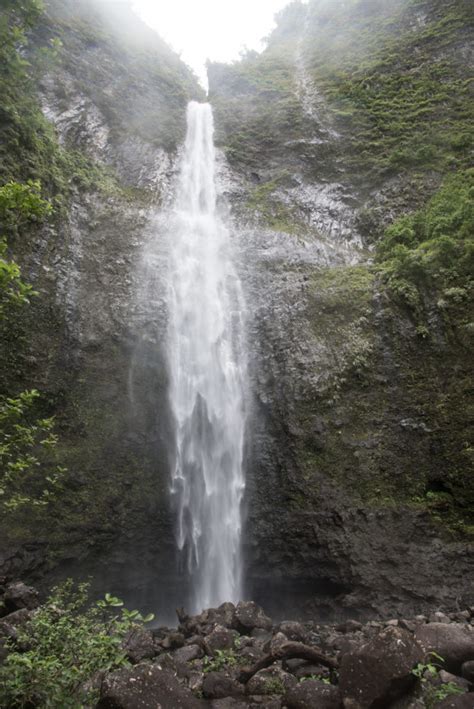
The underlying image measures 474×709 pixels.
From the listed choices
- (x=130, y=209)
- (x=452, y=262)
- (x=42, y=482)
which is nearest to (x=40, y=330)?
(x=42, y=482)

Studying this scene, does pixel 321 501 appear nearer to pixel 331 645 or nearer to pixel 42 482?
pixel 331 645

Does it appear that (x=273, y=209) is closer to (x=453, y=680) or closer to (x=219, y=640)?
(x=219, y=640)

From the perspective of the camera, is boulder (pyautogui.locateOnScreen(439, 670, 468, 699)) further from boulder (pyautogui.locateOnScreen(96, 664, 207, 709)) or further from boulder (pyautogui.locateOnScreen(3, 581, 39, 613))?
boulder (pyautogui.locateOnScreen(3, 581, 39, 613))

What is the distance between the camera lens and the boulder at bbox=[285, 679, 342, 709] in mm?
4273

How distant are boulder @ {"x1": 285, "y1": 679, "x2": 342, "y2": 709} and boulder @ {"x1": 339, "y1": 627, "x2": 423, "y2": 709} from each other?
19 cm

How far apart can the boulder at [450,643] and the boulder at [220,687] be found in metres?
2.20

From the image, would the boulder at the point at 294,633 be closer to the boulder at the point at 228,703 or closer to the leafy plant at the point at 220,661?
the leafy plant at the point at 220,661

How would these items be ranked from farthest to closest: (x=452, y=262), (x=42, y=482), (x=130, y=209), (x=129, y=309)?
(x=130, y=209) → (x=129, y=309) → (x=452, y=262) → (x=42, y=482)

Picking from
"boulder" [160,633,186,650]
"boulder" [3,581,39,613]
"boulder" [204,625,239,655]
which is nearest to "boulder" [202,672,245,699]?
"boulder" [204,625,239,655]

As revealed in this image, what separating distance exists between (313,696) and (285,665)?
128 centimetres

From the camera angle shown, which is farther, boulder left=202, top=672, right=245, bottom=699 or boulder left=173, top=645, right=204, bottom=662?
boulder left=173, top=645, right=204, bottom=662

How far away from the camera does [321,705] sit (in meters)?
4.32

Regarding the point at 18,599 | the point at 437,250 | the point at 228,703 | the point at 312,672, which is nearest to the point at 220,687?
the point at 228,703

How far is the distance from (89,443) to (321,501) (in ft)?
17.5
